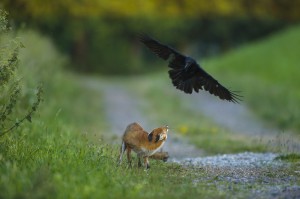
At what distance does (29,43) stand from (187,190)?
15.4m

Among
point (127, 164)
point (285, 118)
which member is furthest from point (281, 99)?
point (127, 164)

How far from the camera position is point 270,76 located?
36.0 meters

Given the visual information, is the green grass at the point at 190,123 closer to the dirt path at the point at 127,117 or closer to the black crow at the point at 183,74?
the dirt path at the point at 127,117

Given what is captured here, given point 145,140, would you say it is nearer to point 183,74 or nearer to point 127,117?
point 183,74

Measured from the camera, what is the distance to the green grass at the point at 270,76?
22322mm

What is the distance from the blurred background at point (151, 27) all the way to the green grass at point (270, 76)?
646 cm

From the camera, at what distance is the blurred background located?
49.9 metres

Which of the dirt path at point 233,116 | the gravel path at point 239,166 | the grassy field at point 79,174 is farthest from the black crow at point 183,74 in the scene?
the dirt path at point 233,116

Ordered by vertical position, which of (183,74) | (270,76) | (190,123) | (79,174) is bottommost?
(79,174)

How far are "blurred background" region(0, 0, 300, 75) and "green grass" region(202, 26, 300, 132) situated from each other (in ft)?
21.2

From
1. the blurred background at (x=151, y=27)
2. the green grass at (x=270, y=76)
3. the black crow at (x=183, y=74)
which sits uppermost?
the blurred background at (x=151, y=27)

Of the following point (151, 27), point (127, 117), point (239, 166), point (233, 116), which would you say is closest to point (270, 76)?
point (233, 116)

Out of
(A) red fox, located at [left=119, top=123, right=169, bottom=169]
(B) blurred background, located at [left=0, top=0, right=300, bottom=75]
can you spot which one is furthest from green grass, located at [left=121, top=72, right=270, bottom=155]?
(B) blurred background, located at [left=0, top=0, right=300, bottom=75]

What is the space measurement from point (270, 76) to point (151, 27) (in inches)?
758
